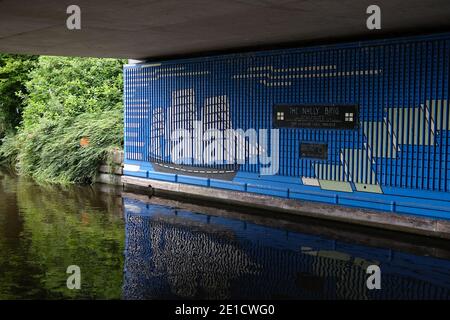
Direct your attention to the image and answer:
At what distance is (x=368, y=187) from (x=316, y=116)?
5.79ft

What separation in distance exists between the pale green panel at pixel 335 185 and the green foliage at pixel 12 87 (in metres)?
17.3

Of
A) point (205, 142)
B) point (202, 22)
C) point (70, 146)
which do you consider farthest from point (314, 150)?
point (70, 146)

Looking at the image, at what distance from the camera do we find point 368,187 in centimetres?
1095

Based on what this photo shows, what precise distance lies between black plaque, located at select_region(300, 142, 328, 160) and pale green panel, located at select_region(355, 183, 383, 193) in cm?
91

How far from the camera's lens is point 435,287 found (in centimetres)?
704

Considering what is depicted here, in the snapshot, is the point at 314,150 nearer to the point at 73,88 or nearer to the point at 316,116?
the point at 316,116

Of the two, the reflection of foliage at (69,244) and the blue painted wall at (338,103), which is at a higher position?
the blue painted wall at (338,103)

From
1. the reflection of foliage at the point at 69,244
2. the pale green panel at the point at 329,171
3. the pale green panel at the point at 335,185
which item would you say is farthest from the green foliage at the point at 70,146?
the pale green panel at the point at 335,185

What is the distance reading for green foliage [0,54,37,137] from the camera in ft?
83.3

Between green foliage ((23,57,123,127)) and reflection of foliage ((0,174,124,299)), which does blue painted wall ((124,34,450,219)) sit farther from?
green foliage ((23,57,123,127))

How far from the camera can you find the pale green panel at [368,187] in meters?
10.8

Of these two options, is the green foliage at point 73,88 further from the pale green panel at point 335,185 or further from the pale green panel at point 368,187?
the pale green panel at point 368,187
